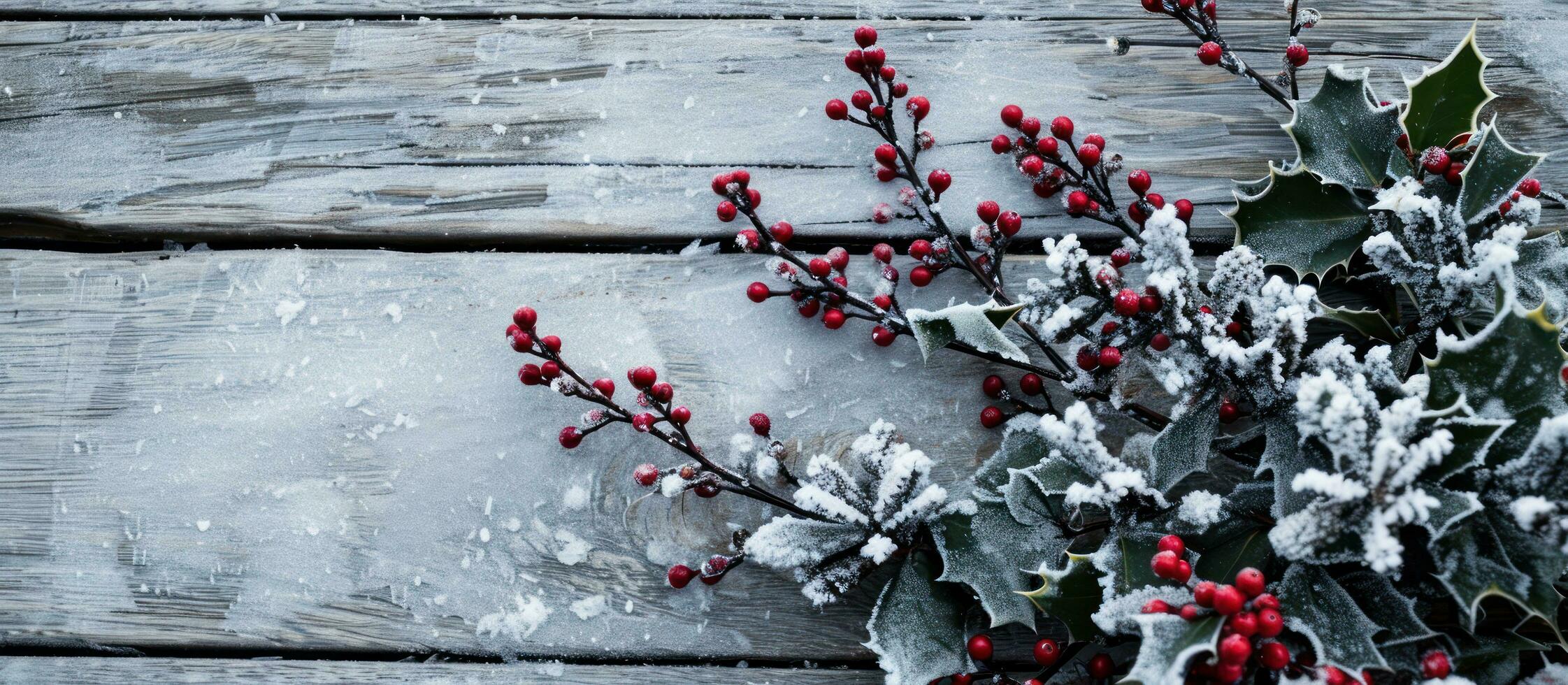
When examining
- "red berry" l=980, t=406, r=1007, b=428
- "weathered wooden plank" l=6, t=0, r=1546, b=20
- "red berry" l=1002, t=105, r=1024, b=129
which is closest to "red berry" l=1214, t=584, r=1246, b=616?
"red berry" l=980, t=406, r=1007, b=428

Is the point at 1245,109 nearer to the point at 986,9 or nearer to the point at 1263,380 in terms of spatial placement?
the point at 986,9

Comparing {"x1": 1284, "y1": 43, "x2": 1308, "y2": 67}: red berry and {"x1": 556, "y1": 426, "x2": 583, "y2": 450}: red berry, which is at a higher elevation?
{"x1": 1284, "y1": 43, "x2": 1308, "y2": 67}: red berry

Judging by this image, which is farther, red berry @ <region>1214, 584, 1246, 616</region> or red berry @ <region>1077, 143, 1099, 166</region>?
red berry @ <region>1077, 143, 1099, 166</region>

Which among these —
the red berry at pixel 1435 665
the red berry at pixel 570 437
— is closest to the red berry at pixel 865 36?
the red berry at pixel 570 437

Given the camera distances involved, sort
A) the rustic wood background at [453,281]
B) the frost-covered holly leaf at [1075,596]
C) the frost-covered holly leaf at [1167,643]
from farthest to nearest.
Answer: the rustic wood background at [453,281]
the frost-covered holly leaf at [1075,596]
the frost-covered holly leaf at [1167,643]

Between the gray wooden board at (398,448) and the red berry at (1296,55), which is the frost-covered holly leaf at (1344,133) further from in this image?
the gray wooden board at (398,448)

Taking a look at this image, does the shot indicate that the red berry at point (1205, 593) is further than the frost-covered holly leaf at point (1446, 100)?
No

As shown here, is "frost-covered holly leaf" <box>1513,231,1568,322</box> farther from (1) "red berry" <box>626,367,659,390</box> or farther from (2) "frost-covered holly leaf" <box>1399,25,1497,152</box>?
(1) "red berry" <box>626,367,659,390</box>
